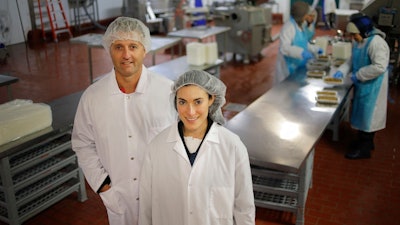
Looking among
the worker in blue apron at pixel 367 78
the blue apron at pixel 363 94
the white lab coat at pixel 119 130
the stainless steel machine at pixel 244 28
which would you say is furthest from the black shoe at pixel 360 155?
the stainless steel machine at pixel 244 28

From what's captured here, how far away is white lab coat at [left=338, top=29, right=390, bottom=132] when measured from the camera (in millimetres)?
3365

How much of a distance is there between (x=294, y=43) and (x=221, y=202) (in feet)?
10.1

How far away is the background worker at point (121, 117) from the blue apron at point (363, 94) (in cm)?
225

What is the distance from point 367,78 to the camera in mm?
3479

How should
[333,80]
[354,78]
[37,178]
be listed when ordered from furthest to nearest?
1. [333,80]
2. [354,78]
3. [37,178]

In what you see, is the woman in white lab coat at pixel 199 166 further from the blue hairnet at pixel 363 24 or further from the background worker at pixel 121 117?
the blue hairnet at pixel 363 24

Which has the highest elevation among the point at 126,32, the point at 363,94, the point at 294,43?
the point at 126,32

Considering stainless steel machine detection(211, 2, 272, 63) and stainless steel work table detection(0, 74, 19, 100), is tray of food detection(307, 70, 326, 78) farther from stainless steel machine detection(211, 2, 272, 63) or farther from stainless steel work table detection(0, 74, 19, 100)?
stainless steel machine detection(211, 2, 272, 63)

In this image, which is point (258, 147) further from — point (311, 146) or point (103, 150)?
point (103, 150)

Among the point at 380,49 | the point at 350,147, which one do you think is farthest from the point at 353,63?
the point at 350,147

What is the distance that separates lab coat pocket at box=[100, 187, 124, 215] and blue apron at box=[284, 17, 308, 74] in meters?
2.90

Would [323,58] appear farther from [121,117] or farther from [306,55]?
[121,117]

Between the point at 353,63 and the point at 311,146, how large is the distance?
1557mm

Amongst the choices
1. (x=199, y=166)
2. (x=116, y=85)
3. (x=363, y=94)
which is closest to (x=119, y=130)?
(x=116, y=85)
